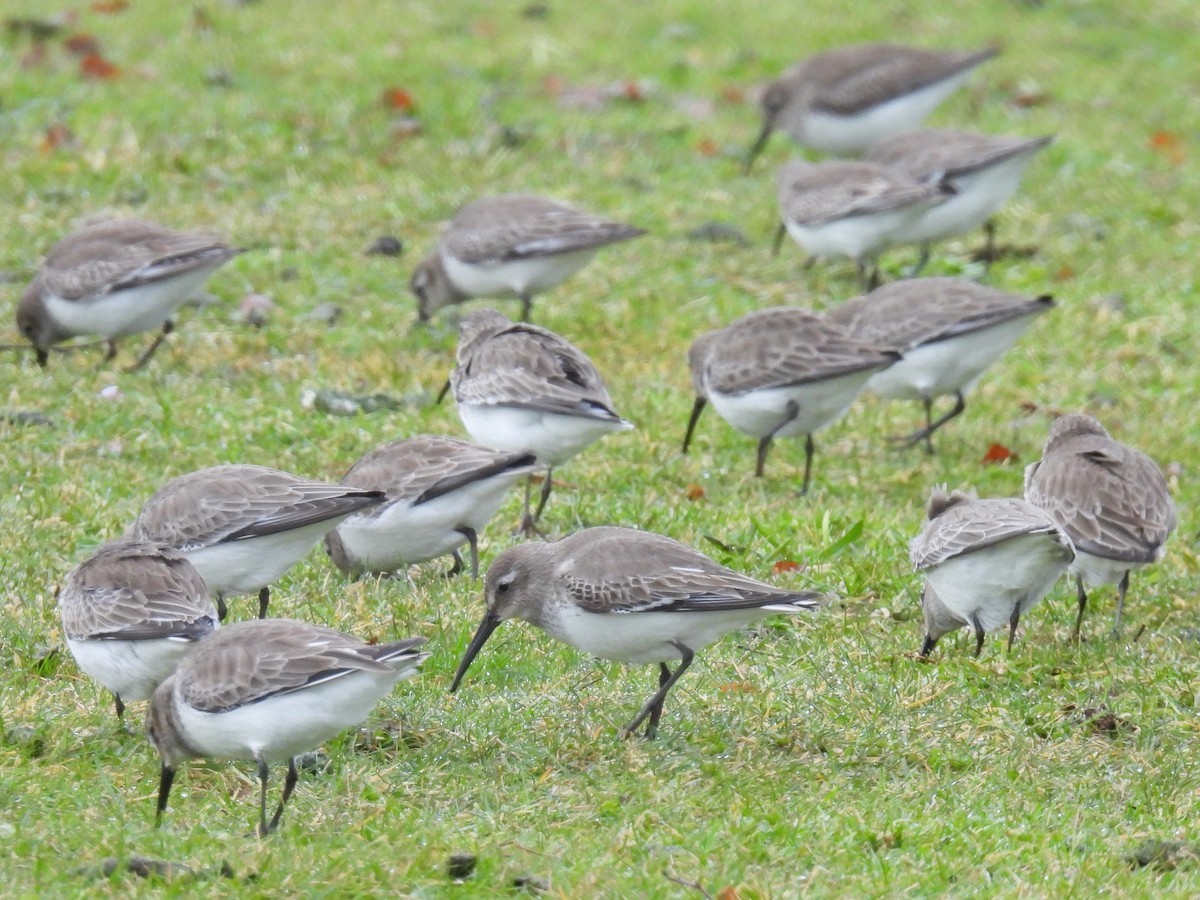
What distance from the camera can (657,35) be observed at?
17297 mm

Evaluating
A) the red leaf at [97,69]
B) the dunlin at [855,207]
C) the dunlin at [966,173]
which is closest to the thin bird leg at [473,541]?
the dunlin at [855,207]

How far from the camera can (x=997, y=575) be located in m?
7.12

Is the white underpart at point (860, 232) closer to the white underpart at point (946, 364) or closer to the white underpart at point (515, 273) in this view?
the white underpart at point (515, 273)

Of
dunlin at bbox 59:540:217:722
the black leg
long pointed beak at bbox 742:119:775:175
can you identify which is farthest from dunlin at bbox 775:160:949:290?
the black leg

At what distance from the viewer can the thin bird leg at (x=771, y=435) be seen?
9.44m

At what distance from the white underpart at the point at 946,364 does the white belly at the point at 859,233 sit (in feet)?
7.03

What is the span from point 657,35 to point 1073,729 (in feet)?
38.9

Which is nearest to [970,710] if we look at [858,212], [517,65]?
[858,212]

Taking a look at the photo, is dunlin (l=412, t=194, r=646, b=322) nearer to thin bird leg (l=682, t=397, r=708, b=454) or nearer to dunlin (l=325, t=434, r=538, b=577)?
thin bird leg (l=682, t=397, r=708, b=454)

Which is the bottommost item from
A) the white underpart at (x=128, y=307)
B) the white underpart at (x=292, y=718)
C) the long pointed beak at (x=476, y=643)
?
the white underpart at (x=128, y=307)

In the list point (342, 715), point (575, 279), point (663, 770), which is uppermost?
point (342, 715)

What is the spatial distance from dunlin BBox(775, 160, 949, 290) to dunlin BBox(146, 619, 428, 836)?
23.7ft

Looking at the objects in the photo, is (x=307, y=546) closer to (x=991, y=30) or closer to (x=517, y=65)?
(x=517, y=65)

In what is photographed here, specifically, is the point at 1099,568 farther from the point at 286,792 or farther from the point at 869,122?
the point at 869,122
